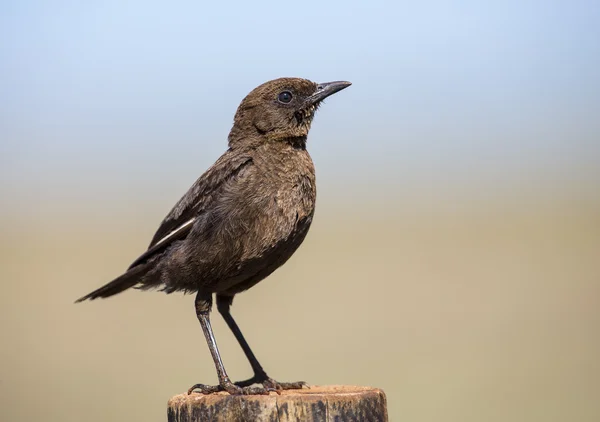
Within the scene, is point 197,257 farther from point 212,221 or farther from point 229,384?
point 229,384

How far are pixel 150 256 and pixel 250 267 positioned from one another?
3.07 ft

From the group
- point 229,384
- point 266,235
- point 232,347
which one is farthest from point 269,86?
point 232,347

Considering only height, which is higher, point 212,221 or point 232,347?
point 212,221

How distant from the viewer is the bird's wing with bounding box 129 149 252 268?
5.96 meters

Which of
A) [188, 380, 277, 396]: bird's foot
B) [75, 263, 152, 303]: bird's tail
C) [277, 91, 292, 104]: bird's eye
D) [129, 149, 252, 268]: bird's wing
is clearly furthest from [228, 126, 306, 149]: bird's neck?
[188, 380, 277, 396]: bird's foot

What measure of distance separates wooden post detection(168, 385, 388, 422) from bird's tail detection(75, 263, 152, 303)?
1.85 m

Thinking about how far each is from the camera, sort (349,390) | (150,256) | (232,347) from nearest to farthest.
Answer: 1. (349,390)
2. (150,256)
3. (232,347)

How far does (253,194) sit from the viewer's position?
575 cm

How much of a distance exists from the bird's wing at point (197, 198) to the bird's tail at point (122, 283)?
9 cm

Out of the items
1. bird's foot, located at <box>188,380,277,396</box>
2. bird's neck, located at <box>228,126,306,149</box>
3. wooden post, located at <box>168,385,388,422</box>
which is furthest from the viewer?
bird's neck, located at <box>228,126,306,149</box>

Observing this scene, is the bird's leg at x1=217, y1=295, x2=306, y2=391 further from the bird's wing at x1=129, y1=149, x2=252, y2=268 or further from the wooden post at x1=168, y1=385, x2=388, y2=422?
the wooden post at x1=168, y1=385, x2=388, y2=422

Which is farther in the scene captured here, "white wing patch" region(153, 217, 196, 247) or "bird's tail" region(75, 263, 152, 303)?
"bird's tail" region(75, 263, 152, 303)

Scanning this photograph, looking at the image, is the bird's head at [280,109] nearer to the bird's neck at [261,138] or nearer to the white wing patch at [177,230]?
the bird's neck at [261,138]

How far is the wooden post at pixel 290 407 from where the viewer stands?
14.3 feet
